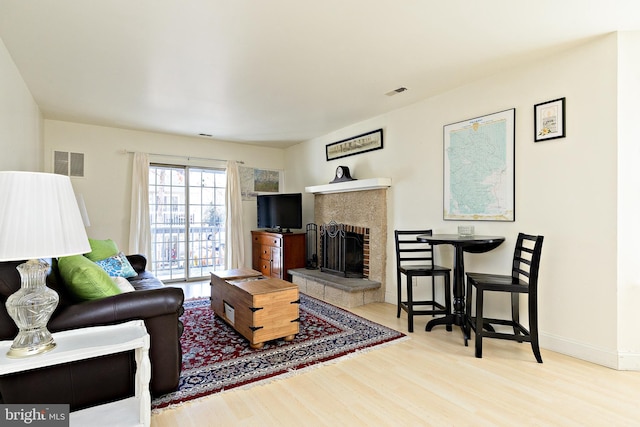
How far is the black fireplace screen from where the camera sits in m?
4.66

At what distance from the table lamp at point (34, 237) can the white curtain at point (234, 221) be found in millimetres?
4256

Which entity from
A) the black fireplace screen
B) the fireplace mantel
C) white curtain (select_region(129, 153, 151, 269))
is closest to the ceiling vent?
Answer: the fireplace mantel

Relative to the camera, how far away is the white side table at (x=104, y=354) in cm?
146

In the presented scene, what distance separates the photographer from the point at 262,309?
278 cm

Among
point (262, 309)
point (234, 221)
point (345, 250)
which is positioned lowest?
point (262, 309)

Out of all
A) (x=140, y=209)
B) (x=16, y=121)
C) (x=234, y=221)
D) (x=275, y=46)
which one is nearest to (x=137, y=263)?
(x=140, y=209)

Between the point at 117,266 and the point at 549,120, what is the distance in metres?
4.36

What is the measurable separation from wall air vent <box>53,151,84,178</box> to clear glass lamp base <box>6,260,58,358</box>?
150 inches

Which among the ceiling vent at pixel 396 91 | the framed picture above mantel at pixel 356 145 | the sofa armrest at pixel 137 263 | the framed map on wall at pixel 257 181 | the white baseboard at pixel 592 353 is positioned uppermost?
the ceiling vent at pixel 396 91

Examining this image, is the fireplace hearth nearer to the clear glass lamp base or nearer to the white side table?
the white side table

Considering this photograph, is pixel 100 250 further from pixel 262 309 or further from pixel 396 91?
pixel 396 91

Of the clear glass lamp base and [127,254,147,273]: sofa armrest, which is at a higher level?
the clear glass lamp base

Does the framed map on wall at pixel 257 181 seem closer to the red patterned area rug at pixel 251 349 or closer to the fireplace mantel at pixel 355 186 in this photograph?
the fireplace mantel at pixel 355 186

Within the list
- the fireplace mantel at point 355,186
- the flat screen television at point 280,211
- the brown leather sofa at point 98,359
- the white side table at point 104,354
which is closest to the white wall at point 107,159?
the flat screen television at point 280,211
